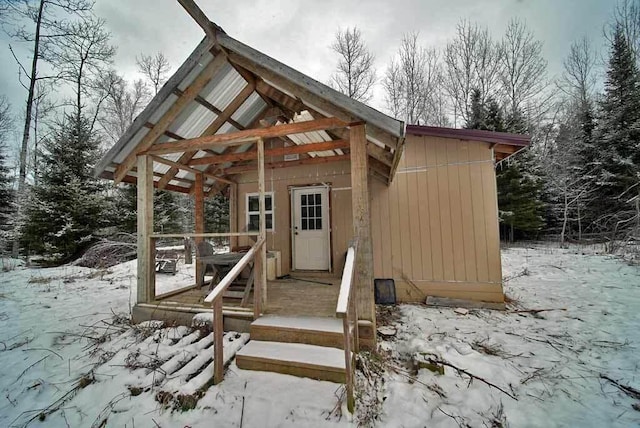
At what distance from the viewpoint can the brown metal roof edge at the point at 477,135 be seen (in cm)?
412

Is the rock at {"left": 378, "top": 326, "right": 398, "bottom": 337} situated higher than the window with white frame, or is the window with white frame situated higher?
the window with white frame

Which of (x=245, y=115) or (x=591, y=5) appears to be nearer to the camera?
Result: (x=245, y=115)

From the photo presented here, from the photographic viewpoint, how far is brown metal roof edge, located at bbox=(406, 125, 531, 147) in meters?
4.12

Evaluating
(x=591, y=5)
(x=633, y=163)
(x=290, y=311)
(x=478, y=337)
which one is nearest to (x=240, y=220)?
(x=290, y=311)

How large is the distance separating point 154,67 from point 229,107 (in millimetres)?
13735

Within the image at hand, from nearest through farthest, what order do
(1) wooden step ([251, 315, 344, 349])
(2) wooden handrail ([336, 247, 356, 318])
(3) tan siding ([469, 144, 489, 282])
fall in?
(2) wooden handrail ([336, 247, 356, 318])
(1) wooden step ([251, 315, 344, 349])
(3) tan siding ([469, 144, 489, 282])

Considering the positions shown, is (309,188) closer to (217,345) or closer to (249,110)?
(249,110)

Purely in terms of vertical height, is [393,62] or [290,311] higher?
[393,62]

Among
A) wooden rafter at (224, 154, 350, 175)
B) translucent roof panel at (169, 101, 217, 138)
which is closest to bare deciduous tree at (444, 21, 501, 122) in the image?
wooden rafter at (224, 154, 350, 175)

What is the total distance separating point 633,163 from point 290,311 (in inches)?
545

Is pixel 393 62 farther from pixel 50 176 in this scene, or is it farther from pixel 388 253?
pixel 50 176

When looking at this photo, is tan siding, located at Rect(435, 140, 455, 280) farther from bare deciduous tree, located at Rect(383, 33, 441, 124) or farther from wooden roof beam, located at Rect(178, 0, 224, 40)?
bare deciduous tree, located at Rect(383, 33, 441, 124)

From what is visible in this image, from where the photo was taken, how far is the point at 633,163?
9336 mm

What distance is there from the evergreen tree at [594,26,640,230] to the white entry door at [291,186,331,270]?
36.3 ft
